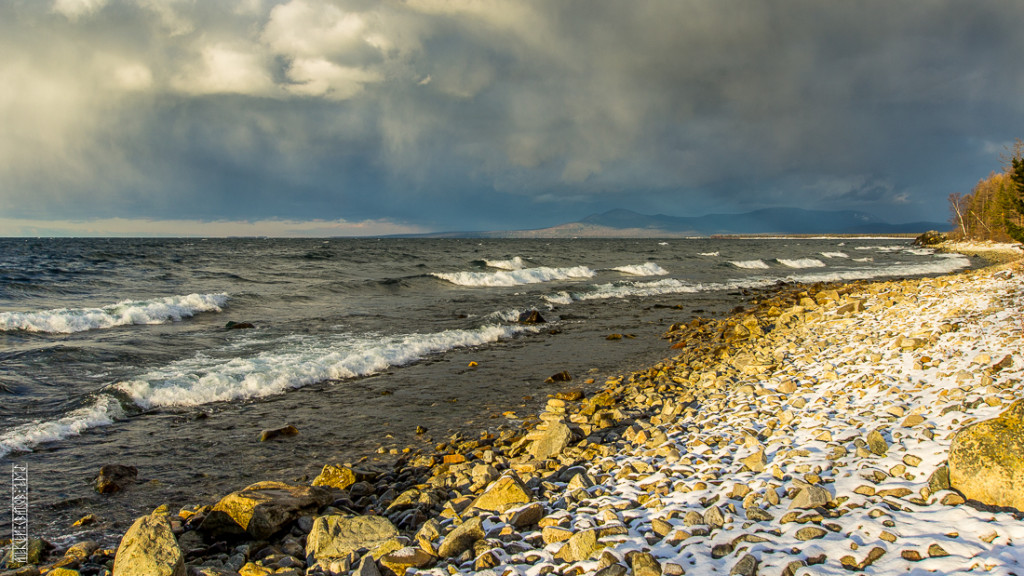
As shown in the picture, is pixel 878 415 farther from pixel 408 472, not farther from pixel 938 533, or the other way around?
pixel 408 472

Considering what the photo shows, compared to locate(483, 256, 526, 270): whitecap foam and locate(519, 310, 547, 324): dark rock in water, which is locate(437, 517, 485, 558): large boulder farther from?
locate(483, 256, 526, 270): whitecap foam

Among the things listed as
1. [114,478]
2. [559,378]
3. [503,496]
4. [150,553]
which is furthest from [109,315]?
[503,496]

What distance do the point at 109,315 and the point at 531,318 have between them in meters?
14.9

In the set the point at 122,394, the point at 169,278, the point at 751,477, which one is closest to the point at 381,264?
the point at 169,278

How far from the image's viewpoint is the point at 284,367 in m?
11.5

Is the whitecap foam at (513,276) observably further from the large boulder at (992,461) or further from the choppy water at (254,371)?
the large boulder at (992,461)

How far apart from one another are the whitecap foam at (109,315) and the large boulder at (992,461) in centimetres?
2129

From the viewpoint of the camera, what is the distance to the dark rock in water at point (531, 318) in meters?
18.9

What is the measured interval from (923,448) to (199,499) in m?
7.96

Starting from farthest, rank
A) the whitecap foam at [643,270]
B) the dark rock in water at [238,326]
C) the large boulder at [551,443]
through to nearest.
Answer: the whitecap foam at [643,270] → the dark rock in water at [238,326] → the large boulder at [551,443]

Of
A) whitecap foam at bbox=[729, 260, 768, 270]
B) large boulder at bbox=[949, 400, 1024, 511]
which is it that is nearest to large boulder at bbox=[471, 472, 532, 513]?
large boulder at bbox=[949, 400, 1024, 511]

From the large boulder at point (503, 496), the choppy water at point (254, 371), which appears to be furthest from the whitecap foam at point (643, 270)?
the large boulder at point (503, 496)

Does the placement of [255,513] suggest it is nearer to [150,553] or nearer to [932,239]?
[150,553]

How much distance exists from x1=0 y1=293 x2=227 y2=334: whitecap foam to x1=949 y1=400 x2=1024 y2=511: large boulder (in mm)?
21286
